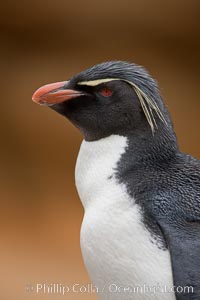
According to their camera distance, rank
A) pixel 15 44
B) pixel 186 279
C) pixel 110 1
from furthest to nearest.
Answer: pixel 15 44
pixel 110 1
pixel 186 279

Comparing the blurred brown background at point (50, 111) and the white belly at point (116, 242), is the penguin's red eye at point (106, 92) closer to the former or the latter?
the white belly at point (116, 242)

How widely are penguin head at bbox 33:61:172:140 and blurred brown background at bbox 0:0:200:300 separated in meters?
1.34

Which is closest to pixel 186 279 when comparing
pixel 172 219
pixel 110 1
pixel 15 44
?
pixel 172 219

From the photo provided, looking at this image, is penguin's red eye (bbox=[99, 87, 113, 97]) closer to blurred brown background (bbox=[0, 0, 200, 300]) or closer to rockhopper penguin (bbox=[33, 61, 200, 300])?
rockhopper penguin (bbox=[33, 61, 200, 300])

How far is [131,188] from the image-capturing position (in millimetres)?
1041

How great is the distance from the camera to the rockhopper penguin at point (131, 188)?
38.6 inches

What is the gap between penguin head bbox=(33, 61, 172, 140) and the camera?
3.52ft

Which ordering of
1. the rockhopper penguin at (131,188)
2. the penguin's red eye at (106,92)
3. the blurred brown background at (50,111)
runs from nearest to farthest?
the rockhopper penguin at (131,188)
the penguin's red eye at (106,92)
the blurred brown background at (50,111)

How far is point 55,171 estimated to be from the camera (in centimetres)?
257

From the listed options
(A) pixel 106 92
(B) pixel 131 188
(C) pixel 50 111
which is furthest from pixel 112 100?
(C) pixel 50 111

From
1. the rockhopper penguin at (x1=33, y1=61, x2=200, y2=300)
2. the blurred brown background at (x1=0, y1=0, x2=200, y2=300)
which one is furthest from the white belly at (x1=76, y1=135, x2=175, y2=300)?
the blurred brown background at (x1=0, y1=0, x2=200, y2=300)

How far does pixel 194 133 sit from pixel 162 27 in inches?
15.5

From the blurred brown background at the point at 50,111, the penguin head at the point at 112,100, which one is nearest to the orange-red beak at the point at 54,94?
the penguin head at the point at 112,100

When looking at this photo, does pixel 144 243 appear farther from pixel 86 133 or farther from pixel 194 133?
pixel 194 133
